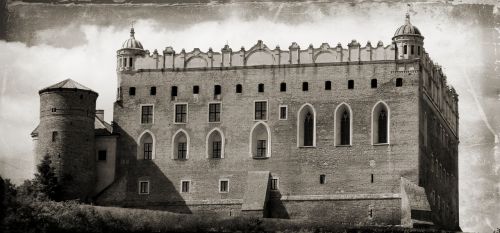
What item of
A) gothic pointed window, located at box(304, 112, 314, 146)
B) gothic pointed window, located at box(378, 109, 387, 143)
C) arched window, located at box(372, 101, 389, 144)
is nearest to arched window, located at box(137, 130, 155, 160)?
gothic pointed window, located at box(304, 112, 314, 146)

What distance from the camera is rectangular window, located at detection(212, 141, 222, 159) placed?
9950 cm

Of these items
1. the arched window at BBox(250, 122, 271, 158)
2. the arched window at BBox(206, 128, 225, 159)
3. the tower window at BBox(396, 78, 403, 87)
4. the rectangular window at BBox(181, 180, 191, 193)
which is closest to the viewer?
the tower window at BBox(396, 78, 403, 87)

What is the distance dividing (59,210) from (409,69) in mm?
23842

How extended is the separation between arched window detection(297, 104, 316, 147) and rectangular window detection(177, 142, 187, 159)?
7.74 m

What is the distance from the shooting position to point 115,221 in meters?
Result: 92.5

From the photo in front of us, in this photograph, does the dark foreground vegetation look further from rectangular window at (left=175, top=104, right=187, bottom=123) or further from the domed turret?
the domed turret

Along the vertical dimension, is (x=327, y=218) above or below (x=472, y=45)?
below

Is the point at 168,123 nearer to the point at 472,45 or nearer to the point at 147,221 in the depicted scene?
the point at 147,221

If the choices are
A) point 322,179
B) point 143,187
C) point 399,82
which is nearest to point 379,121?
point 399,82

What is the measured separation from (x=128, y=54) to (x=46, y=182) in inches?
428

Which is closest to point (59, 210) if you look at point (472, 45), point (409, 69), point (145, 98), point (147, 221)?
point (147, 221)

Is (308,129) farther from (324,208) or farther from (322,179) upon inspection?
(324,208)

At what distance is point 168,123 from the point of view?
100500 millimetres

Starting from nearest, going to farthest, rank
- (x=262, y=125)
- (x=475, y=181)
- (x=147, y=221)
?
(x=147, y=221)
(x=262, y=125)
(x=475, y=181)
